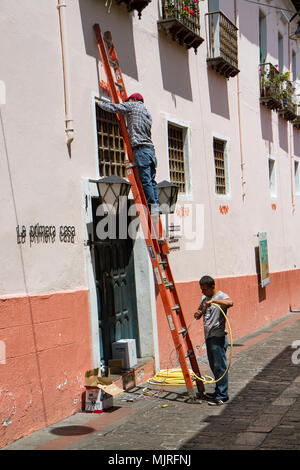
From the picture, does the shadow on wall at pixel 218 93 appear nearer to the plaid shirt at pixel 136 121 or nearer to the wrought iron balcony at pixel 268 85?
the wrought iron balcony at pixel 268 85

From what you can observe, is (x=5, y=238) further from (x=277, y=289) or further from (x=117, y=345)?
(x=277, y=289)

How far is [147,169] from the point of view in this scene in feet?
26.8

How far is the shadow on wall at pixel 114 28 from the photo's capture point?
8281 mm

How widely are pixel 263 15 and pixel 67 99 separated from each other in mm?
10896

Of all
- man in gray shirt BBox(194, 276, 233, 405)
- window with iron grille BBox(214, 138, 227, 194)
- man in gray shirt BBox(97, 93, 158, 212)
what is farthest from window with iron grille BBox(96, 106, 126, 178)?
window with iron grille BBox(214, 138, 227, 194)

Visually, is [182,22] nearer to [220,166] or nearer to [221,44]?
[221,44]

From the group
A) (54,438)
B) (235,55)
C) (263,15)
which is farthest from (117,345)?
(263,15)

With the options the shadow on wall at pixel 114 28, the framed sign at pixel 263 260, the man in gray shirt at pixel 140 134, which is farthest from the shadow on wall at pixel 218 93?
the man in gray shirt at pixel 140 134

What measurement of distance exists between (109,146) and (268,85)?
8489 millimetres

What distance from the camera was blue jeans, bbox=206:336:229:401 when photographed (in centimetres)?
765

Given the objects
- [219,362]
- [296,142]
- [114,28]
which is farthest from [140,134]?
[296,142]

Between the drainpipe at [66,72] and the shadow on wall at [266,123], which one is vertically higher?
the shadow on wall at [266,123]

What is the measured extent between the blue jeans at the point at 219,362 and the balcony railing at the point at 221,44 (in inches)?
265

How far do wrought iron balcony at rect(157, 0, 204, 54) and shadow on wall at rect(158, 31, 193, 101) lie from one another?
5.1 inches
